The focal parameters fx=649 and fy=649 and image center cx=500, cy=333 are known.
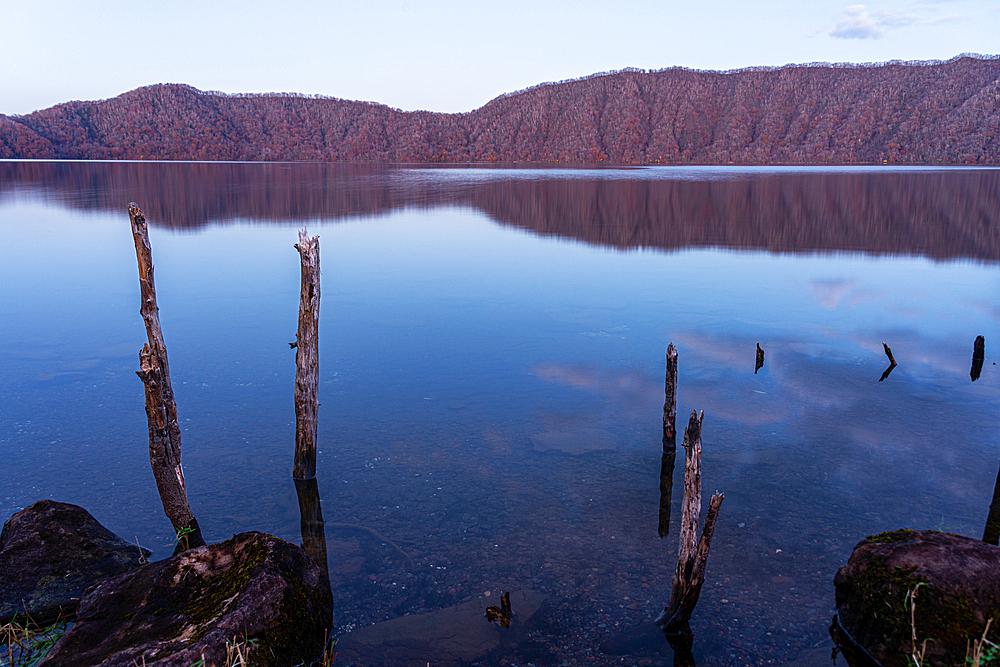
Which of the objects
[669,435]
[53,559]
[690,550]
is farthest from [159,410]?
[669,435]

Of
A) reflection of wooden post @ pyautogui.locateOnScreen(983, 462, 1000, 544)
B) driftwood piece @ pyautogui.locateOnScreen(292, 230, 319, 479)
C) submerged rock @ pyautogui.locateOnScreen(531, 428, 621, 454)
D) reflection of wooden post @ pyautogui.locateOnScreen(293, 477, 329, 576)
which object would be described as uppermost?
driftwood piece @ pyautogui.locateOnScreen(292, 230, 319, 479)

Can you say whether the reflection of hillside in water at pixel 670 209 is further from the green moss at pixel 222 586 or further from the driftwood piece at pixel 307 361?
the green moss at pixel 222 586

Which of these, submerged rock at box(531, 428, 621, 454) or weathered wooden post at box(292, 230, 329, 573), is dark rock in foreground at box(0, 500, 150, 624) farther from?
submerged rock at box(531, 428, 621, 454)

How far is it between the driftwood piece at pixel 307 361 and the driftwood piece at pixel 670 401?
17.8 ft

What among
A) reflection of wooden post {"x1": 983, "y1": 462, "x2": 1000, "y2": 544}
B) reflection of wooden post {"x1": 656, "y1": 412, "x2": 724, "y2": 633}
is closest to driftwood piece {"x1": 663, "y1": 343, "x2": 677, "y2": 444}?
reflection of wooden post {"x1": 656, "y1": 412, "x2": 724, "y2": 633}

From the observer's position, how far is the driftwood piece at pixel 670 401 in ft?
34.1

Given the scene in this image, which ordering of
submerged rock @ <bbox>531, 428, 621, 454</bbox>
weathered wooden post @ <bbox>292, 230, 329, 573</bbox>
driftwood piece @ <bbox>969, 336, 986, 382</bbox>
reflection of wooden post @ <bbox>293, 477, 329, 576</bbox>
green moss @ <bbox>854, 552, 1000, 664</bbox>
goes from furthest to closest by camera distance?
driftwood piece @ <bbox>969, 336, 986, 382</bbox> < submerged rock @ <bbox>531, 428, 621, 454</bbox> < weathered wooden post @ <bbox>292, 230, 329, 573</bbox> < reflection of wooden post @ <bbox>293, 477, 329, 576</bbox> < green moss @ <bbox>854, 552, 1000, 664</bbox>

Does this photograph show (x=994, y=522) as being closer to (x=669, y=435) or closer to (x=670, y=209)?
(x=669, y=435)

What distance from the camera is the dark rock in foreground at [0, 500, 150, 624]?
6.61 metres

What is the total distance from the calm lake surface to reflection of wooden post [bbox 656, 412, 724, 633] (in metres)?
0.30

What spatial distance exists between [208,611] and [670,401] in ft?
24.1

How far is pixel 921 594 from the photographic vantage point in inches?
233

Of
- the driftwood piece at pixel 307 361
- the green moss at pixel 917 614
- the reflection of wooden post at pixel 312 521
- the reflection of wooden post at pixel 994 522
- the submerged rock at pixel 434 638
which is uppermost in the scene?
the driftwood piece at pixel 307 361

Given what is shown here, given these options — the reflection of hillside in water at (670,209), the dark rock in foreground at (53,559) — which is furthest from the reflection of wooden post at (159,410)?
the reflection of hillside in water at (670,209)
